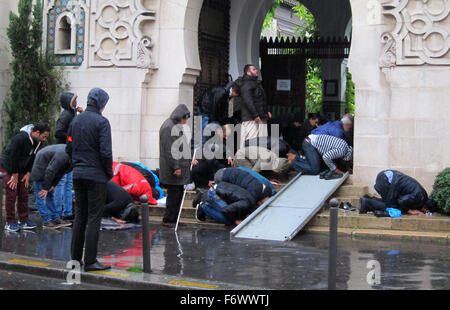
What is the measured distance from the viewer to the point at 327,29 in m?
23.1

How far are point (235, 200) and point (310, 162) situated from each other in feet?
6.82

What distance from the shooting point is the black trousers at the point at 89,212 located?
8672mm

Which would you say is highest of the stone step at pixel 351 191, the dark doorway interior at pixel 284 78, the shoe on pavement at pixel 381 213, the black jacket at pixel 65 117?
the dark doorway interior at pixel 284 78

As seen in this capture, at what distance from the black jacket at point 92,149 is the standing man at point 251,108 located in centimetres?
558

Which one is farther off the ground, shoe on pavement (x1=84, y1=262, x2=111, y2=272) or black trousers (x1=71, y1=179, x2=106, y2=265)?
black trousers (x1=71, y1=179, x2=106, y2=265)

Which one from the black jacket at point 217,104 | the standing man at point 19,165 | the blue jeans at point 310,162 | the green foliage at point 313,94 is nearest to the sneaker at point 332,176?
the blue jeans at point 310,162

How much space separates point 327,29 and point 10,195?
45.4 feet

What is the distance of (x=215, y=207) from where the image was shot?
40.1 feet

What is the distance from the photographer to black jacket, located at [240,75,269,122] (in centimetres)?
1400

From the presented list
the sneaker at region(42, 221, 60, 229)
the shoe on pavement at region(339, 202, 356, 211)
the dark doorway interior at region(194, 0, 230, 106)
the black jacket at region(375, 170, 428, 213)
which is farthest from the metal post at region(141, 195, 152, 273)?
Result: the dark doorway interior at region(194, 0, 230, 106)

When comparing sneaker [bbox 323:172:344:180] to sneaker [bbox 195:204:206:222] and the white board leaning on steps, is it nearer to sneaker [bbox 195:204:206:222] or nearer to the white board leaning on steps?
the white board leaning on steps

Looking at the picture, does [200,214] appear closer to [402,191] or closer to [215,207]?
[215,207]

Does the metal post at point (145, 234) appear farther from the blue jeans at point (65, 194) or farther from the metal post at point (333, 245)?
the blue jeans at point (65, 194)

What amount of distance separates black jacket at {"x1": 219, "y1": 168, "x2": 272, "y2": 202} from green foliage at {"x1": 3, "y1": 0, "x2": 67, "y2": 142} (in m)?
4.86
